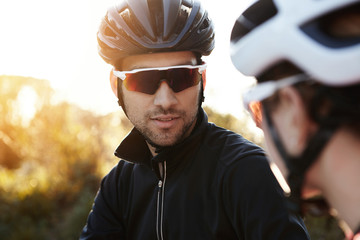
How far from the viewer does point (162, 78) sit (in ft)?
7.97

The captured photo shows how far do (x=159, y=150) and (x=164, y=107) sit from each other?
0.31 m

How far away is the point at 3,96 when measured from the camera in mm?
14484

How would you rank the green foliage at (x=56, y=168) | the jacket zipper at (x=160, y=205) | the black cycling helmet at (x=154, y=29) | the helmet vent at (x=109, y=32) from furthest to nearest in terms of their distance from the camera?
the green foliage at (x=56, y=168) < the helmet vent at (x=109, y=32) < the black cycling helmet at (x=154, y=29) < the jacket zipper at (x=160, y=205)

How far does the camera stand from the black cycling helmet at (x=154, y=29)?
248cm

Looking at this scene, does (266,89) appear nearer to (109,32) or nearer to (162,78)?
(162,78)

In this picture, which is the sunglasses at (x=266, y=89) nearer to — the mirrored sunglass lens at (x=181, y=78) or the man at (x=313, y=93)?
the man at (x=313, y=93)

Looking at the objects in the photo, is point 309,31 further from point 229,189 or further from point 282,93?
point 229,189

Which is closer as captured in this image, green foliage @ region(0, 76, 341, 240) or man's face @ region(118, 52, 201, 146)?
man's face @ region(118, 52, 201, 146)

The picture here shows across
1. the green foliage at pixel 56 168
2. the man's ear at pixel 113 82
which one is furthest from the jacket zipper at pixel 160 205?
the green foliage at pixel 56 168

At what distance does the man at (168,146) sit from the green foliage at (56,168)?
3.66 metres

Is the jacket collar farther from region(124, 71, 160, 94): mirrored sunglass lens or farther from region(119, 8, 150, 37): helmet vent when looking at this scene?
region(119, 8, 150, 37): helmet vent

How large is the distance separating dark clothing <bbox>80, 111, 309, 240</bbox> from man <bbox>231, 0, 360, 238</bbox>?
539 mm

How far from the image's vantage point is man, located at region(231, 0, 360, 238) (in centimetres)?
97

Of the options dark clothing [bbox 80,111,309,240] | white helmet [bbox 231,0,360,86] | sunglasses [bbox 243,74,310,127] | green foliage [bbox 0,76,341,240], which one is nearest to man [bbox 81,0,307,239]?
dark clothing [bbox 80,111,309,240]
